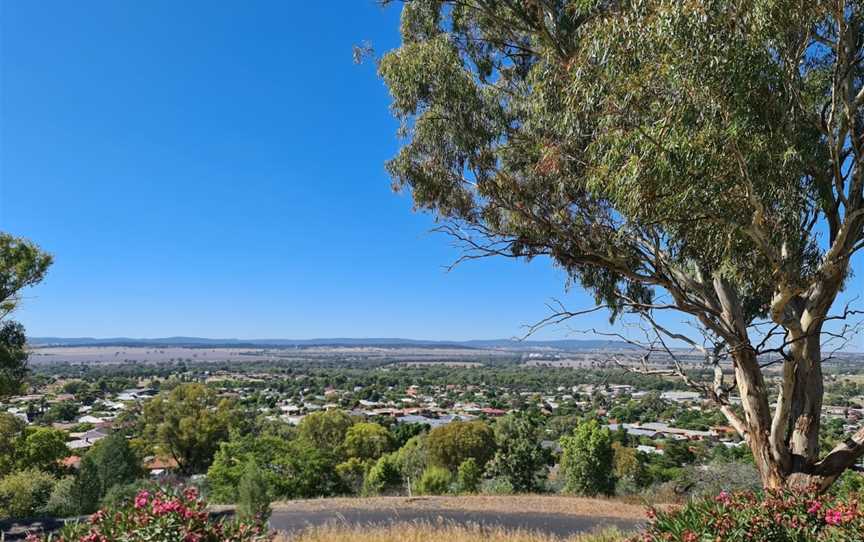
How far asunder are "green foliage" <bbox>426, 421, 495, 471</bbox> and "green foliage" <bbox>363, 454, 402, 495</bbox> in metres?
2.88

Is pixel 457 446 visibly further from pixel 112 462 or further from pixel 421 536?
pixel 421 536

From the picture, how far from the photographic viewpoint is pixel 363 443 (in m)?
27.0

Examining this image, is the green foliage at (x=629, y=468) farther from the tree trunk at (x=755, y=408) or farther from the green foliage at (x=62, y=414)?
the green foliage at (x=62, y=414)

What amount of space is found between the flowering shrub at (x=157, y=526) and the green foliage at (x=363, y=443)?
2473 centimetres

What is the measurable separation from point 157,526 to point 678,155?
4159 mm

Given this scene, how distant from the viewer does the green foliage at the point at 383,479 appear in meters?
20.8

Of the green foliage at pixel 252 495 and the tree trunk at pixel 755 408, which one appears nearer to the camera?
the tree trunk at pixel 755 408

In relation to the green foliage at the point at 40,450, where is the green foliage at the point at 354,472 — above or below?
below

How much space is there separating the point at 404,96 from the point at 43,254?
405 inches

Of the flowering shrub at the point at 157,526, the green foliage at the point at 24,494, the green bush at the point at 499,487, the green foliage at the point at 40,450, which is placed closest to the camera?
the flowering shrub at the point at 157,526

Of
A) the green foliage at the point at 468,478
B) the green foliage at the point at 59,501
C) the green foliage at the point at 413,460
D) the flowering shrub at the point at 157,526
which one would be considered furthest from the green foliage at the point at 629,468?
the flowering shrub at the point at 157,526

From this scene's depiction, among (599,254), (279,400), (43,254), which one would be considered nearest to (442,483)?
(43,254)

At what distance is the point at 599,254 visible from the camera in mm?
5664

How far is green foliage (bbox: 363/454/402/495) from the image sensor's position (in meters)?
20.8
